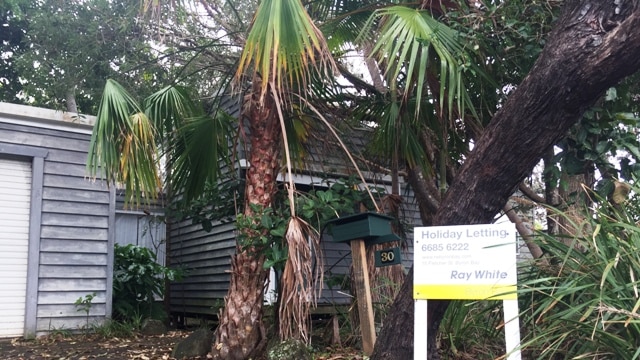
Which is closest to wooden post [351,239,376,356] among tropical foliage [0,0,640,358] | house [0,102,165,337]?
tropical foliage [0,0,640,358]

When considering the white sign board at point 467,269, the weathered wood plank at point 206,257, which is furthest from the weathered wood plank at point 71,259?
the white sign board at point 467,269

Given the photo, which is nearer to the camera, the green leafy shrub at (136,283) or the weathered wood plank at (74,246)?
the weathered wood plank at (74,246)

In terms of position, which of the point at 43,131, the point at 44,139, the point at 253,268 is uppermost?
the point at 43,131

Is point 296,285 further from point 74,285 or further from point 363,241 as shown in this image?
point 74,285

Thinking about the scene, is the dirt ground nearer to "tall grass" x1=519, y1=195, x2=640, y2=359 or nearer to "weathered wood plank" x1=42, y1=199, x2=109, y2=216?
"weathered wood plank" x1=42, y1=199, x2=109, y2=216

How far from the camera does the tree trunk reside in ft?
19.9

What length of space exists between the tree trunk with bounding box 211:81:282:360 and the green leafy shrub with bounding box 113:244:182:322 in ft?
12.9

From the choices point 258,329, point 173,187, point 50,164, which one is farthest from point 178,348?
point 50,164

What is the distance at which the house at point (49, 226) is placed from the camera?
8.12 m

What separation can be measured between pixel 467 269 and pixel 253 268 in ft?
9.64

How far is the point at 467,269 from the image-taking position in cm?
376

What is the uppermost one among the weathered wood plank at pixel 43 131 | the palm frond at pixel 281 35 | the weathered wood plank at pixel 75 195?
the palm frond at pixel 281 35


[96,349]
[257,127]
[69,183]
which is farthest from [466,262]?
[69,183]

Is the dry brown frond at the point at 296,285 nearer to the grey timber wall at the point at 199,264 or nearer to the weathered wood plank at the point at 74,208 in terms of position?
the grey timber wall at the point at 199,264
